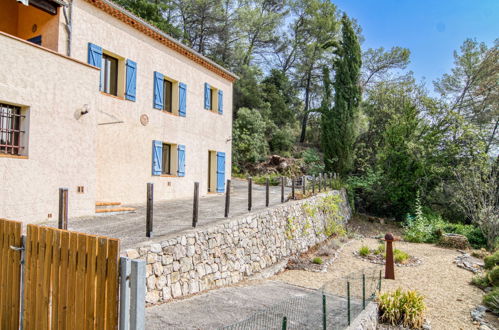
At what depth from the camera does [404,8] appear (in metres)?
20.3

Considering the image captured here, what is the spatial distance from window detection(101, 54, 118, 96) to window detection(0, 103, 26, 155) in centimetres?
315

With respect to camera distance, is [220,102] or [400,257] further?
[220,102]

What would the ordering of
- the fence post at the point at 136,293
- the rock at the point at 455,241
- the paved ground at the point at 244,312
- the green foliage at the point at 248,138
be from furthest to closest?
the green foliage at the point at 248,138, the rock at the point at 455,241, the paved ground at the point at 244,312, the fence post at the point at 136,293

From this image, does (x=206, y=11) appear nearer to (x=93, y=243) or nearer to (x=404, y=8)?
(x=404, y=8)

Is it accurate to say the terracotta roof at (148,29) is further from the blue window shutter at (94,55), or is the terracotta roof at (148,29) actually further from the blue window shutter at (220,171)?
the blue window shutter at (220,171)

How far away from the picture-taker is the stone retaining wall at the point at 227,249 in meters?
5.24

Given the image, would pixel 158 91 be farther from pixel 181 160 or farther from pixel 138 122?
pixel 181 160

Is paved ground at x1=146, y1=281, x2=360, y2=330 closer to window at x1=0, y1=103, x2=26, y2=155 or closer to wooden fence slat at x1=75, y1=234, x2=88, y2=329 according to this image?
wooden fence slat at x1=75, y1=234, x2=88, y2=329

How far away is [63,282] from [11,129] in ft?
17.6

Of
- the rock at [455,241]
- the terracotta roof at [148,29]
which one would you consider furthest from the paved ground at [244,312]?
Result: the rock at [455,241]

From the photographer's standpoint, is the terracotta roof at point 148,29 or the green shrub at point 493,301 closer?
the green shrub at point 493,301

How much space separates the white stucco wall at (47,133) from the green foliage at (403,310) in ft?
22.6

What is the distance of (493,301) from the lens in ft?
21.4

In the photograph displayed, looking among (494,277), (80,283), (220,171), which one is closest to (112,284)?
(80,283)
